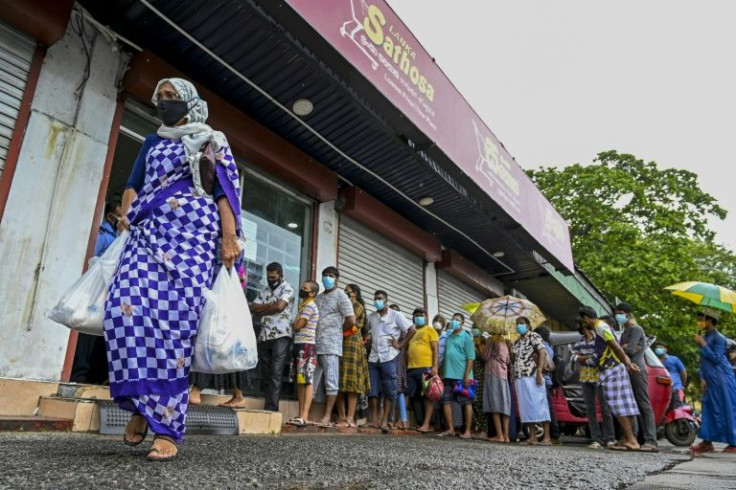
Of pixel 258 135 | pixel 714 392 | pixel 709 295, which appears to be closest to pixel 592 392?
pixel 714 392

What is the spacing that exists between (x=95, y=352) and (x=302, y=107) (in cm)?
343

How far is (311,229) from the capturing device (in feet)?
25.2

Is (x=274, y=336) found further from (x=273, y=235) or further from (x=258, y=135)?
(x=258, y=135)

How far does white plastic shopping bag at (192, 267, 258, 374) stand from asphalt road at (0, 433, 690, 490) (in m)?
0.41

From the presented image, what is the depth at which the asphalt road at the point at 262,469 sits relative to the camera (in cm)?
179

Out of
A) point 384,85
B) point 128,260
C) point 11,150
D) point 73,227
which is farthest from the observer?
point 384,85

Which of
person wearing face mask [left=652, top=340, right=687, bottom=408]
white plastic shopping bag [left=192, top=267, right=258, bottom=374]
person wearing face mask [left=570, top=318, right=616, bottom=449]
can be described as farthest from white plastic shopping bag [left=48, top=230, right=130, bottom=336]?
person wearing face mask [left=652, top=340, right=687, bottom=408]

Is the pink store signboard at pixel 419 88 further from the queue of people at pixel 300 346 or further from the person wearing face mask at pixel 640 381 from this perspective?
the person wearing face mask at pixel 640 381

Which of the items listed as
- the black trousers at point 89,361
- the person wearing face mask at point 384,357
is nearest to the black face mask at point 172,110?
the black trousers at point 89,361

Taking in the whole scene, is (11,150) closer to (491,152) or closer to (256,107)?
(256,107)

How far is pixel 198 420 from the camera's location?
402cm

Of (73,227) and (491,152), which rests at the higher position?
(491,152)

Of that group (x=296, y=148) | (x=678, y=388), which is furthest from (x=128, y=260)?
(x=678, y=388)

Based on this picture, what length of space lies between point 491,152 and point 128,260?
6.96 metres
